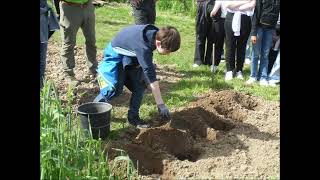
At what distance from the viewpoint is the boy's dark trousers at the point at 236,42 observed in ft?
23.7

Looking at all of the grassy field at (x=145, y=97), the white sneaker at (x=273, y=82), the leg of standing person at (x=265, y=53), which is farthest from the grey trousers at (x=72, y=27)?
the white sneaker at (x=273, y=82)

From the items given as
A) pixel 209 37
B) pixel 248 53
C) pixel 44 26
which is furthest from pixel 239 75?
pixel 44 26

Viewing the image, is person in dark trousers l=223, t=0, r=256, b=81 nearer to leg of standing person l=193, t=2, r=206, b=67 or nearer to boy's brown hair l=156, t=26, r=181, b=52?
leg of standing person l=193, t=2, r=206, b=67

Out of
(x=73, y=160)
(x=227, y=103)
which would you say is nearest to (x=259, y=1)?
(x=227, y=103)

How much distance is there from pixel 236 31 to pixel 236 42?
0.90ft

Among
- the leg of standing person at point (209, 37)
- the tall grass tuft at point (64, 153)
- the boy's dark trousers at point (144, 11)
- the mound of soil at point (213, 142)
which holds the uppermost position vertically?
the boy's dark trousers at point (144, 11)

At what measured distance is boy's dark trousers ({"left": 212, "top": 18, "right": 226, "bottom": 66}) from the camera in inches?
304

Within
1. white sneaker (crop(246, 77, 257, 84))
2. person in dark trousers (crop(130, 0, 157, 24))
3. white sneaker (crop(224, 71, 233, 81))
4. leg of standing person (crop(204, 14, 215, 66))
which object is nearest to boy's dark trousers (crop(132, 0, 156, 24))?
person in dark trousers (crop(130, 0, 157, 24))

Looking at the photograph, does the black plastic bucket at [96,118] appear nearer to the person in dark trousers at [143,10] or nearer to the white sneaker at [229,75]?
the person in dark trousers at [143,10]

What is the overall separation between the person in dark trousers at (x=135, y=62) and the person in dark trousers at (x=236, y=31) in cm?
227

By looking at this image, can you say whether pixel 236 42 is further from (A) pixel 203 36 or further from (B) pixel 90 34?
(B) pixel 90 34

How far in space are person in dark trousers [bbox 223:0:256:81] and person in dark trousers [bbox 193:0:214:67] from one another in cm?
58

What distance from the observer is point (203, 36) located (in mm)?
8000

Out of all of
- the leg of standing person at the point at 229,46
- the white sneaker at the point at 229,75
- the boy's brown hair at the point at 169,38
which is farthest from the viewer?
the white sneaker at the point at 229,75
